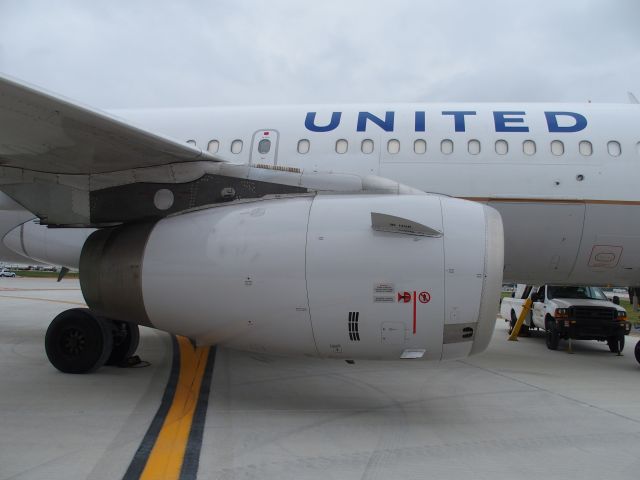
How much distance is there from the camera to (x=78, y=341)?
258 inches

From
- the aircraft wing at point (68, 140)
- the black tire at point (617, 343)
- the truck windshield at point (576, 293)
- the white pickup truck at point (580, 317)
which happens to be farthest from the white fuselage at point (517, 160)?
the truck windshield at point (576, 293)

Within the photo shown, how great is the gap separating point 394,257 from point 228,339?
74.1 inches

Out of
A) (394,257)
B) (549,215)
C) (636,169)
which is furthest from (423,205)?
(636,169)

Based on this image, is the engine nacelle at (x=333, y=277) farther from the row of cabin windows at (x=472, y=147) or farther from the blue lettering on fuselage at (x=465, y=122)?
the blue lettering on fuselage at (x=465, y=122)

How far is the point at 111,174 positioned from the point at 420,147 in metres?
4.07

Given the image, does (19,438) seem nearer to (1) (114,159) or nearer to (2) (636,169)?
(1) (114,159)

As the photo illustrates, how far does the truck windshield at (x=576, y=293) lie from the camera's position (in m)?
12.0

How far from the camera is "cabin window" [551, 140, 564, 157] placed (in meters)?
7.08

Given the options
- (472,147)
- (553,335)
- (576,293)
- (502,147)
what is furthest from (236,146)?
(576,293)

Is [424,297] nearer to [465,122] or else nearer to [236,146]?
[465,122]

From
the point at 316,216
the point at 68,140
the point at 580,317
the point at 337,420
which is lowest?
the point at 337,420

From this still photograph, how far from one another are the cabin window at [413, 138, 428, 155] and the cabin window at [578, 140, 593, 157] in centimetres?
211

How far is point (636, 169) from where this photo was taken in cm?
699

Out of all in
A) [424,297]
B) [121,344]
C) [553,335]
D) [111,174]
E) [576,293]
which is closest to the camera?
[424,297]
